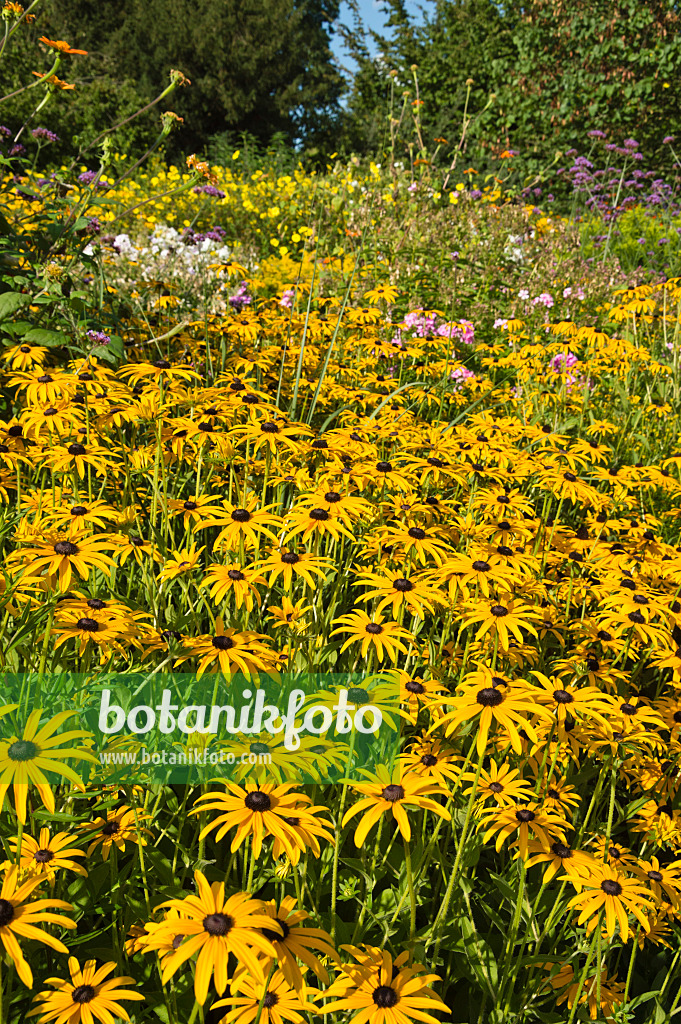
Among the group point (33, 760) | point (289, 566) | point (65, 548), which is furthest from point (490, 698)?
point (65, 548)

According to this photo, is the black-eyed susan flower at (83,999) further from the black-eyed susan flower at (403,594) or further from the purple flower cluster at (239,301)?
the purple flower cluster at (239,301)

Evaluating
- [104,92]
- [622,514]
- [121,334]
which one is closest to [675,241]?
[622,514]

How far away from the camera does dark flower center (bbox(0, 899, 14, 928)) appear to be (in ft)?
3.35

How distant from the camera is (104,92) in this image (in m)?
Result: 17.1

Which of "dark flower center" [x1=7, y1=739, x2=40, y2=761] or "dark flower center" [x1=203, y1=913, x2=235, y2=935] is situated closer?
"dark flower center" [x1=203, y1=913, x2=235, y2=935]

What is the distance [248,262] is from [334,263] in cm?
158

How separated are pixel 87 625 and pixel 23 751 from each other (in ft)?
1.43

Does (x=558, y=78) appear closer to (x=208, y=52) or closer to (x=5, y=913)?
(x=208, y=52)

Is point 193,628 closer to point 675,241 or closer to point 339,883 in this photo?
point 339,883

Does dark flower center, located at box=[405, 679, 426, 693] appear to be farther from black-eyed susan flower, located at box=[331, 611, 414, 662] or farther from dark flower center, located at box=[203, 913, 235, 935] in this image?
dark flower center, located at box=[203, 913, 235, 935]

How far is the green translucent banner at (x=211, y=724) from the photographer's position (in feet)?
4.87

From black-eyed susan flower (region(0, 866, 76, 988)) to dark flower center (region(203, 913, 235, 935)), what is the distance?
0.20 meters

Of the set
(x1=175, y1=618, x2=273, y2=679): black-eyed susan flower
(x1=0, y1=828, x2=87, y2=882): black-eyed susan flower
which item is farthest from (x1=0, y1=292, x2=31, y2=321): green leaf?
(x1=0, y1=828, x2=87, y2=882): black-eyed susan flower

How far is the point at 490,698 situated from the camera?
1.41m
